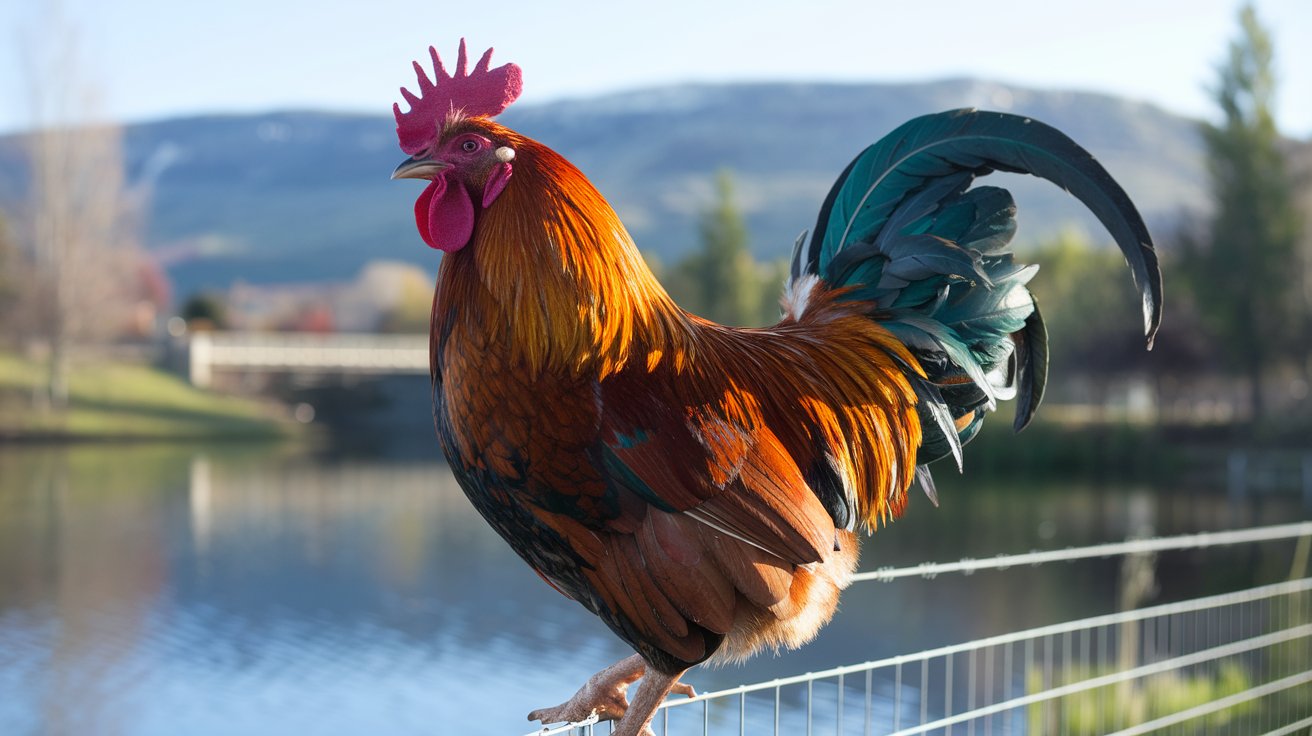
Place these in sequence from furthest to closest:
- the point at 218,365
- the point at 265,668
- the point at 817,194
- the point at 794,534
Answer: the point at 817,194 → the point at 218,365 → the point at 265,668 → the point at 794,534

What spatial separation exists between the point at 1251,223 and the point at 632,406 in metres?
34.0

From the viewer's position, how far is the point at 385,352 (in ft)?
157

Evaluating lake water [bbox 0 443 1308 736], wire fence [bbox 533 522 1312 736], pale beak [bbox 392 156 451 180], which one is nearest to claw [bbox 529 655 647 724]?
wire fence [bbox 533 522 1312 736]

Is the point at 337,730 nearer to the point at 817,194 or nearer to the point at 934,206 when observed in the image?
the point at 934,206

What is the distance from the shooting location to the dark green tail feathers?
335 cm

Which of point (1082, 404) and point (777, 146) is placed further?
point (777, 146)

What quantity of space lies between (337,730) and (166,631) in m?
4.33

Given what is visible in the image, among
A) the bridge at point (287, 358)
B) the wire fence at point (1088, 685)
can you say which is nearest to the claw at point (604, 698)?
the wire fence at point (1088, 685)

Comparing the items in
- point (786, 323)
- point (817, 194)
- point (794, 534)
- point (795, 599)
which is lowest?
point (795, 599)

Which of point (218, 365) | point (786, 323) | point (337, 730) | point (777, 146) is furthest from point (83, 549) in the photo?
point (777, 146)

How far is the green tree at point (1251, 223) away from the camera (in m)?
32.0

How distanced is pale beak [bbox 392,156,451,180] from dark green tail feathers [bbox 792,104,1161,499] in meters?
1.34

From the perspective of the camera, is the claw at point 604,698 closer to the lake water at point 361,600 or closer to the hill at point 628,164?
the lake water at point 361,600

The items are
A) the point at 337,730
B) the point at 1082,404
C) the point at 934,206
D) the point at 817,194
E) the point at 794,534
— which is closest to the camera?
the point at 794,534
